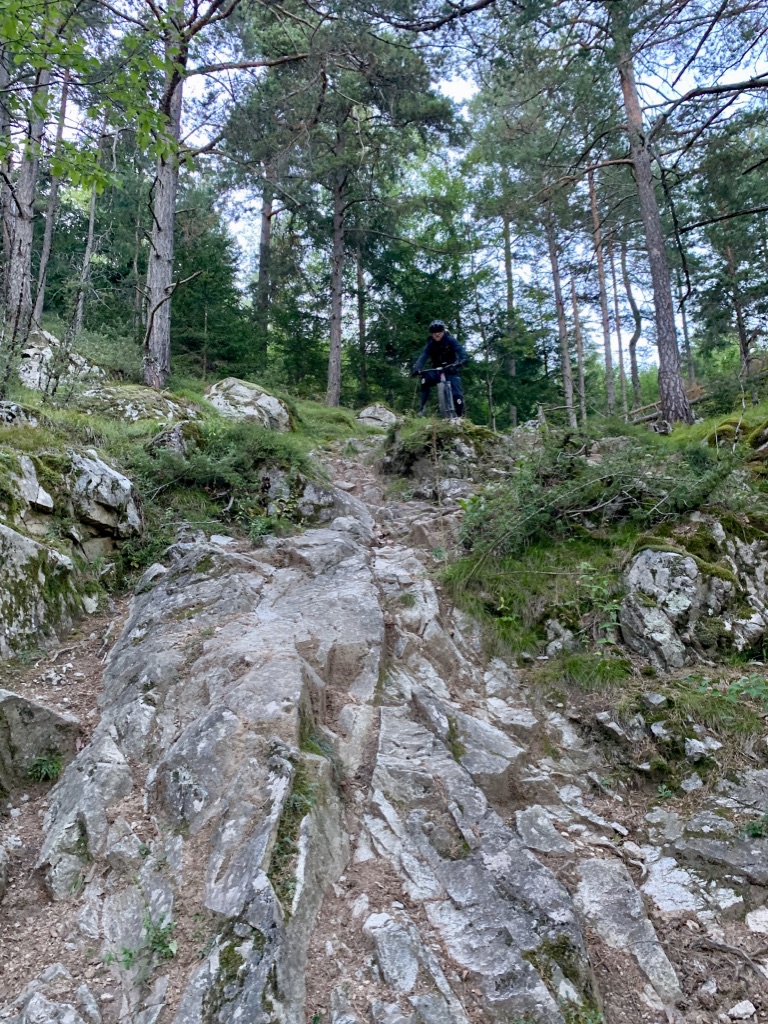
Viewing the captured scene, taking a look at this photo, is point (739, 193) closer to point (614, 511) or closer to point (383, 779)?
point (614, 511)

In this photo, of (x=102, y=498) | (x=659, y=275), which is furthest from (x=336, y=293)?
(x=102, y=498)

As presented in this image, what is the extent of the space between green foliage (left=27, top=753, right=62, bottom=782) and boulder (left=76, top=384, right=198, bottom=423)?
532 centimetres

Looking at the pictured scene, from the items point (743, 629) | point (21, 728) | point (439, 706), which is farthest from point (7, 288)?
point (743, 629)

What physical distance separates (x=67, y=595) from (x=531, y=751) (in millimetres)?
3698

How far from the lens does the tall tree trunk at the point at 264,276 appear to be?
685 inches

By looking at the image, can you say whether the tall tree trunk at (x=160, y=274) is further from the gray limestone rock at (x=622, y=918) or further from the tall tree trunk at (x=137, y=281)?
the gray limestone rock at (x=622, y=918)

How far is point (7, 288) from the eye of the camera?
9.00m

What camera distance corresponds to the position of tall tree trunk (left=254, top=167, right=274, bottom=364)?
17406 millimetres

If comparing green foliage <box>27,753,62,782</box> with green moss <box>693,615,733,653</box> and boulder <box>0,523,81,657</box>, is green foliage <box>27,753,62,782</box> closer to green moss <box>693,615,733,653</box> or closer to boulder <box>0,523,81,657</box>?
boulder <box>0,523,81,657</box>

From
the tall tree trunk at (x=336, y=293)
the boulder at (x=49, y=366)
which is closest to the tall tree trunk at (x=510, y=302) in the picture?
the tall tree trunk at (x=336, y=293)

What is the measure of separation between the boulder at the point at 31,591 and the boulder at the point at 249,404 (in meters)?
5.77

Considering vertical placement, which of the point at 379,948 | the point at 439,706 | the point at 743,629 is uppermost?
the point at 743,629

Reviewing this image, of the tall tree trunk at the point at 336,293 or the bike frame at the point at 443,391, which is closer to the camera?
the bike frame at the point at 443,391

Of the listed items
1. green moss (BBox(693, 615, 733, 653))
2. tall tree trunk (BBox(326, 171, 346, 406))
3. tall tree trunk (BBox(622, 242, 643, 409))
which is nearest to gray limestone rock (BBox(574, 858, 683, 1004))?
green moss (BBox(693, 615, 733, 653))
